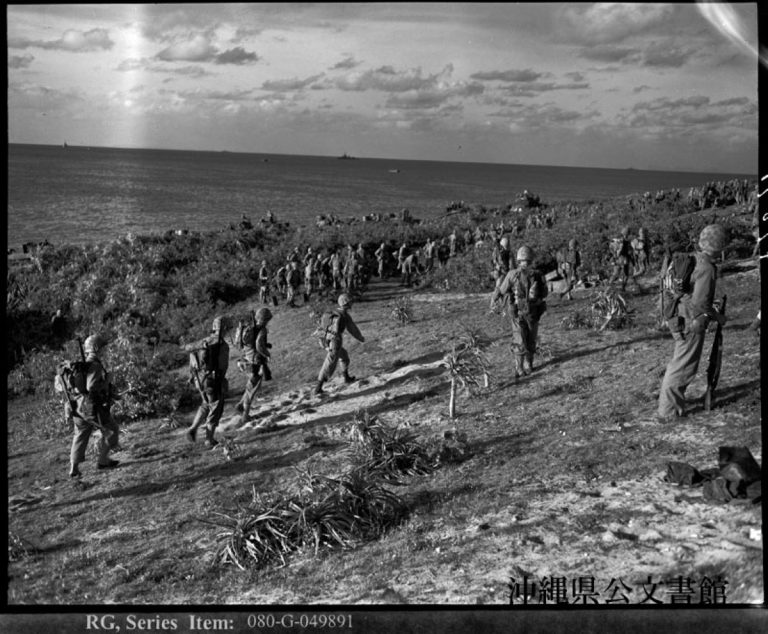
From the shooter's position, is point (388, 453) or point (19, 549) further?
point (388, 453)

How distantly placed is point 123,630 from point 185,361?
42.2ft

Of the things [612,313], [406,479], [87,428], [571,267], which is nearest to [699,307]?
[406,479]

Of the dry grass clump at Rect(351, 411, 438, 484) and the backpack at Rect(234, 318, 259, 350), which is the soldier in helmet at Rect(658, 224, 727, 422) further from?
the backpack at Rect(234, 318, 259, 350)

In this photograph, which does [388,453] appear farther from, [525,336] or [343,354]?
[343,354]

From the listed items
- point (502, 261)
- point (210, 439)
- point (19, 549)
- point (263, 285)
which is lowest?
point (19, 549)

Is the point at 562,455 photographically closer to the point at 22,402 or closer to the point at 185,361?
the point at 185,361

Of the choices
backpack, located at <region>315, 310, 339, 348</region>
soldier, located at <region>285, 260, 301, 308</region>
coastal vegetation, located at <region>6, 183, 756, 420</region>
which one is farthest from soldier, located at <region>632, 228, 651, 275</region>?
backpack, located at <region>315, 310, 339, 348</region>

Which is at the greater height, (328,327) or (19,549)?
(328,327)

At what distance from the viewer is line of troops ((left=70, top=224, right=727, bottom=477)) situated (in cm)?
908

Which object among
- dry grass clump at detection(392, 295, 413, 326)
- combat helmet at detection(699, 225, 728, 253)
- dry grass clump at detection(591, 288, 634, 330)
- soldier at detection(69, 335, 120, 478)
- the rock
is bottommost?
the rock

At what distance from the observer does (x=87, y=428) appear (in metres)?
10.6

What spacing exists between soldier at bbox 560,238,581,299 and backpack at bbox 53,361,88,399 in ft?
45.1

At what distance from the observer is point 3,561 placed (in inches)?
240

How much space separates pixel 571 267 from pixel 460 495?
13.7 m
